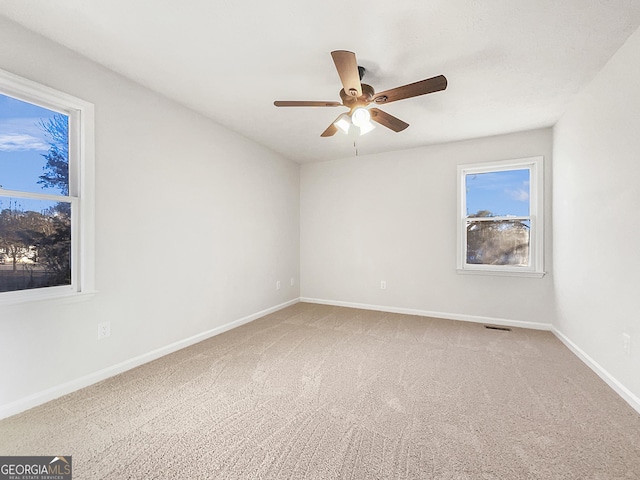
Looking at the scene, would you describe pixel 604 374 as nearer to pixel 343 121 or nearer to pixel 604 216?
pixel 604 216

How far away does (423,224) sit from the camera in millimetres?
4102

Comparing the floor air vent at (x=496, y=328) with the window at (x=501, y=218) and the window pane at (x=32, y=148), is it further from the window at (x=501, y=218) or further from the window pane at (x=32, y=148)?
the window pane at (x=32, y=148)

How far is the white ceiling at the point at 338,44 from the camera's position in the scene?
5.47ft

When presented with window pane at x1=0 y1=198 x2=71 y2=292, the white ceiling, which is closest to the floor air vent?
the white ceiling

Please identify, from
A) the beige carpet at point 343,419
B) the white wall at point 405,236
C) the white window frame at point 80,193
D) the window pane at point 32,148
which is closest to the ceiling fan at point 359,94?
the white window frame at point 80,193

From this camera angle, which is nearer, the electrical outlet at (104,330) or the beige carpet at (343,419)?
the beige carpet at (343,419)

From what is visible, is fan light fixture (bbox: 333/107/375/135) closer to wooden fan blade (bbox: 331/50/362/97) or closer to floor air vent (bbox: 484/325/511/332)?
wooden fan blade (bbox: 331/50/362/97)

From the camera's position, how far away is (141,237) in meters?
2.51

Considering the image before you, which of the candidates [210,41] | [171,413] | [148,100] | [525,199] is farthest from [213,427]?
[525,199]

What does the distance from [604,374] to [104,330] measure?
399 cm

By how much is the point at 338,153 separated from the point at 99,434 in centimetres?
406

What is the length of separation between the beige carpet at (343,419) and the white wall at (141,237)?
258 millimetres

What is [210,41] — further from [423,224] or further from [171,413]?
[423,224]

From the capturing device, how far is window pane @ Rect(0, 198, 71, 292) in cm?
182
